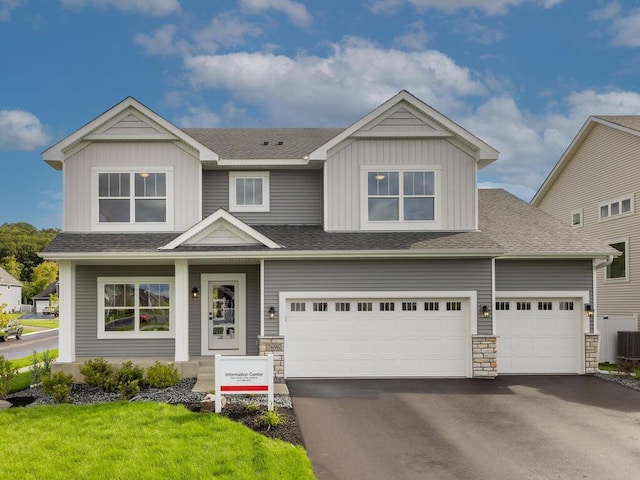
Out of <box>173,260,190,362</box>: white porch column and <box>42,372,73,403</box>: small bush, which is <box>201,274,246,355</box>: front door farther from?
<box>42,372,73,403</box>: small bush

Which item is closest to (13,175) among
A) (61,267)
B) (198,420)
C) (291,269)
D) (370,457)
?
(61,267)

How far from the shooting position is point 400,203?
526 inches

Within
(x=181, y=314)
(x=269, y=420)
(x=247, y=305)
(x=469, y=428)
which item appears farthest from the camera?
(x=247, y=305)

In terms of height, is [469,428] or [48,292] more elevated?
[469,428]

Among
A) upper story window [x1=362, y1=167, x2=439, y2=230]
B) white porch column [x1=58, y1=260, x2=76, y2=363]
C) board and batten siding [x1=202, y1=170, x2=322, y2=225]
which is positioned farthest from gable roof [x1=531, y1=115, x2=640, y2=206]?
white porch column [x1=58, y1=260, x2=76, y2=363]

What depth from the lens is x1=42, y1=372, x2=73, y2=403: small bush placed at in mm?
9703

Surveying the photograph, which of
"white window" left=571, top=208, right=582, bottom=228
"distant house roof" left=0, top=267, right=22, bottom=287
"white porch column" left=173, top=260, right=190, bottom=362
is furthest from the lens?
"distant house roof" left=0, top=267, right=22, bottom=287

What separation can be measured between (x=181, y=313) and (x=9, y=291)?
195 feet

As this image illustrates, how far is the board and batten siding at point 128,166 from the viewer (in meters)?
13.2

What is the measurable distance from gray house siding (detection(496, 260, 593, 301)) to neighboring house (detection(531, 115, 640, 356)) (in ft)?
18.0

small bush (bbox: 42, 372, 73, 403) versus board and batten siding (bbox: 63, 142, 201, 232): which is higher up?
board and batten siding (bbox: 63, 142, 201, 232)

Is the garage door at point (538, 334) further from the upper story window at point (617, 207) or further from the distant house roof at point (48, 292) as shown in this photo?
the distant house roof at point (48, 292)

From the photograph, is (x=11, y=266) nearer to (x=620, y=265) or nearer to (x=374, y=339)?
(x=374, y=339)

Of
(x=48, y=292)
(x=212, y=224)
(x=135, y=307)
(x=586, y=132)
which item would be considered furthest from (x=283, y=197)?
(x=48, y=292)
